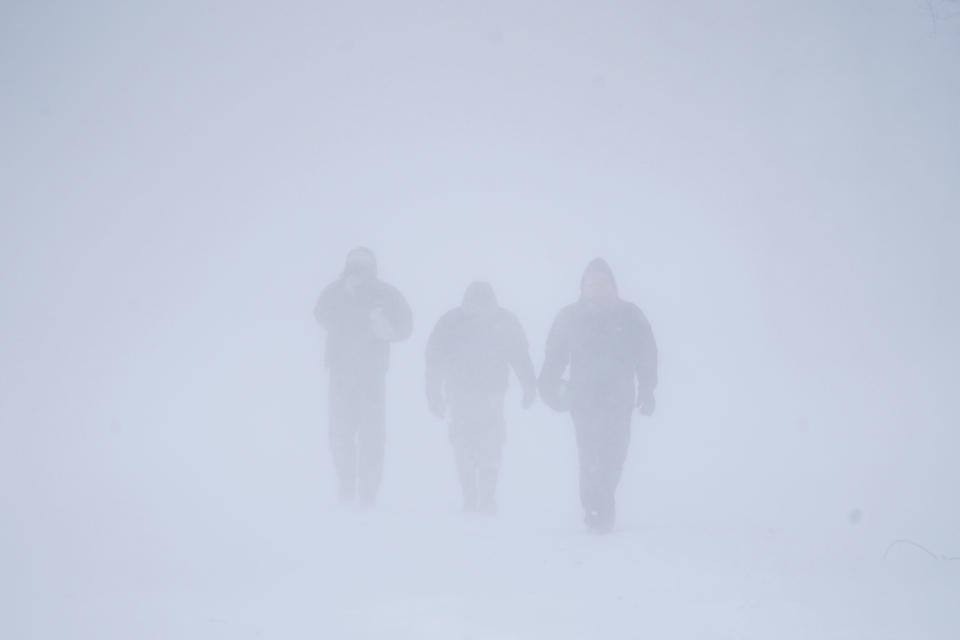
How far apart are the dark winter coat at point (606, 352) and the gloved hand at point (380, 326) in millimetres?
2243

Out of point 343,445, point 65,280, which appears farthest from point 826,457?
point 65,280

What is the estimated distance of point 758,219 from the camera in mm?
117938

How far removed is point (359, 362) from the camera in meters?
8.49

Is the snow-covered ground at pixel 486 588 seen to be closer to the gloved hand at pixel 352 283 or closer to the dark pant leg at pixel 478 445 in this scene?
the dark pant leg at pixel 478 445

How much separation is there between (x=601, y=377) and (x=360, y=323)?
3094 mm

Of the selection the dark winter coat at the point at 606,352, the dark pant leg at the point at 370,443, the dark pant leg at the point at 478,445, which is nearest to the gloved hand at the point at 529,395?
the dark pant leg at the point at 478,445

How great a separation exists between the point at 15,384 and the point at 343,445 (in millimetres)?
23183

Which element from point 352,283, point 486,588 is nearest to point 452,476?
point 352,283

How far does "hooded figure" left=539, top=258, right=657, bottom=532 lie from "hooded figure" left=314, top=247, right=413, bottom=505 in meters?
2.16

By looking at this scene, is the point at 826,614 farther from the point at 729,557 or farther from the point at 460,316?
the point at 460,316

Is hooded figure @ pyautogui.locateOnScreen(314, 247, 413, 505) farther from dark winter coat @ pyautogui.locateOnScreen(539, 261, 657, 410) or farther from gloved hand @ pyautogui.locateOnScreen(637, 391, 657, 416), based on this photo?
gloved hand @ pyautogui.locateOnScreen(637, 391, 657, 416)

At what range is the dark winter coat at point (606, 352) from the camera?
273 inches

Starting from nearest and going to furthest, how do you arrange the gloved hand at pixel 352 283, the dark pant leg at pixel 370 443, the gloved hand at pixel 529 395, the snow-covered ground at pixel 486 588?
the snow-covered ground at pixel 486 588
the dark pant leg at pixel 370 443
the gloved hand at pixel 352 283
the gloved hand at pixel 529 395

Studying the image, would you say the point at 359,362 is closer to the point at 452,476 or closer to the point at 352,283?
the point at 352,283
